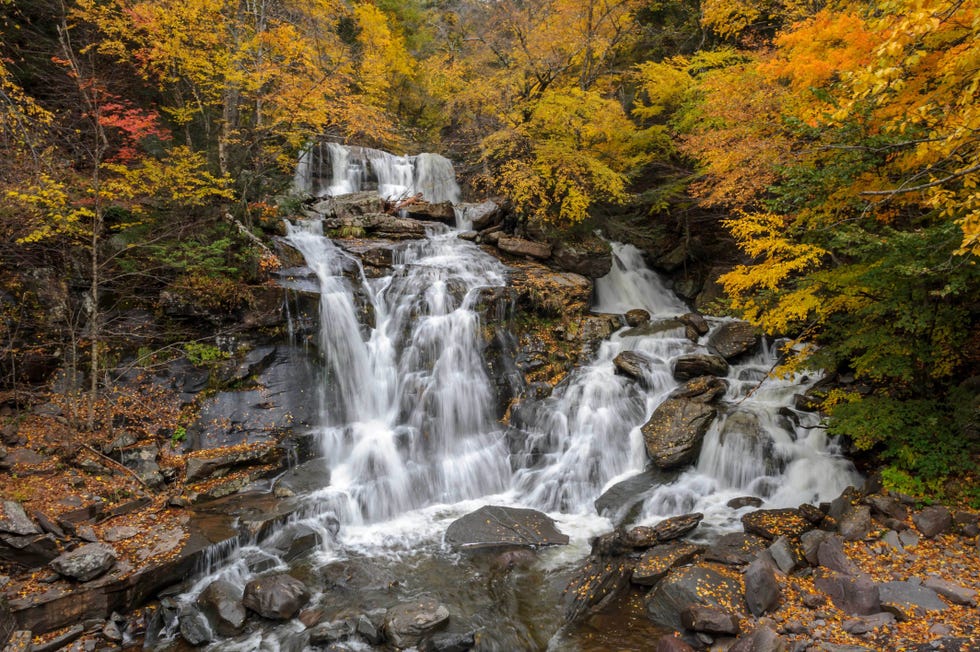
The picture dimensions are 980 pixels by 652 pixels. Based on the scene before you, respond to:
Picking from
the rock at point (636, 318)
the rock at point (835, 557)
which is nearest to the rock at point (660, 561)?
the rock at point (835, 557)

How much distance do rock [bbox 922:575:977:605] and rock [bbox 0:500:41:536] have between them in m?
11.1

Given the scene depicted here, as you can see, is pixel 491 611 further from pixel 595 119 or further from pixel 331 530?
pixel 595 119

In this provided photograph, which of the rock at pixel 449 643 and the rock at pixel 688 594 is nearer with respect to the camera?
the rock at pixel 688 594

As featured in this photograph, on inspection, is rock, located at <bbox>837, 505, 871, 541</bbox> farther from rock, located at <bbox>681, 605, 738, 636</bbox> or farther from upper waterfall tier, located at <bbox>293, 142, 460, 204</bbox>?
upper waterfall tier, located at <bbox>293, 142, 460, 204</bbox>

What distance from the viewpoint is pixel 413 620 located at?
245 inches

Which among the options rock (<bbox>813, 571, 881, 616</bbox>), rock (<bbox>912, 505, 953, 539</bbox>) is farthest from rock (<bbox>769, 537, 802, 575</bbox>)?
rock (<bbox>912, 505, 953, 539</bbox>)

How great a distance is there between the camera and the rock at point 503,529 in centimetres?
827

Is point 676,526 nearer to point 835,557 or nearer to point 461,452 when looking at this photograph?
point 835,557

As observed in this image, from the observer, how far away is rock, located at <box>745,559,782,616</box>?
18.2 feet

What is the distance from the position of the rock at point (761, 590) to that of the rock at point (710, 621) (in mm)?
339

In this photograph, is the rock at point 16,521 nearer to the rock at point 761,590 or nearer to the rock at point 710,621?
the rock at point 710,621

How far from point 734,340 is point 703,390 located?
9.30 ft

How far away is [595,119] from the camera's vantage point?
14023mm

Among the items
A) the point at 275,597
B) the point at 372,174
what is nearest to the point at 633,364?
the point at 275,597
